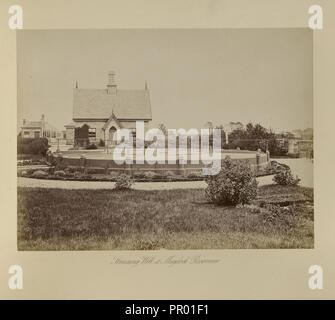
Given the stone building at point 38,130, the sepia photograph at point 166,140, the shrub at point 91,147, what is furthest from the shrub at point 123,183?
the stone building at point 38,130

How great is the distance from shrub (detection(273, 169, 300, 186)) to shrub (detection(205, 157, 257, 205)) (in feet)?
0.29

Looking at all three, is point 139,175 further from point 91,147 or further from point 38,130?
point 38,130

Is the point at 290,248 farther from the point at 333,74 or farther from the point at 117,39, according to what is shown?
the point at 117,39

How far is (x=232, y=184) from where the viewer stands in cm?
197

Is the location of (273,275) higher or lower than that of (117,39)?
lower

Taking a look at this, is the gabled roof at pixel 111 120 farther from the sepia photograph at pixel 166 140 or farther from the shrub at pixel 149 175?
the shrub at pixel 149 175

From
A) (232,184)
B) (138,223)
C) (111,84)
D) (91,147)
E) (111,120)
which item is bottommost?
(138,223)

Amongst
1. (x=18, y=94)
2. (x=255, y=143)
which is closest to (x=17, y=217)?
(x=18, y=94)

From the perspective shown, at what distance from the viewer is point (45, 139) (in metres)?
1.94

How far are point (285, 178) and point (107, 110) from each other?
770 millimetres

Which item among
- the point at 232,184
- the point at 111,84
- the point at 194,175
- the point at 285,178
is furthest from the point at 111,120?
the point at 285,178

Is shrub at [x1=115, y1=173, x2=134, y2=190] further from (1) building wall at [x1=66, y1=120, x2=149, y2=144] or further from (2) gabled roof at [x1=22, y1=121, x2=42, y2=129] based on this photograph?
(2) gabled roof at [x1=22, y1=121, x2=42, y2=129]

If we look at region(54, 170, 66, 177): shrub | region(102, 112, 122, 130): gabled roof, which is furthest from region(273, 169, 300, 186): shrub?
region(54, 170, 66, 177): shrub
